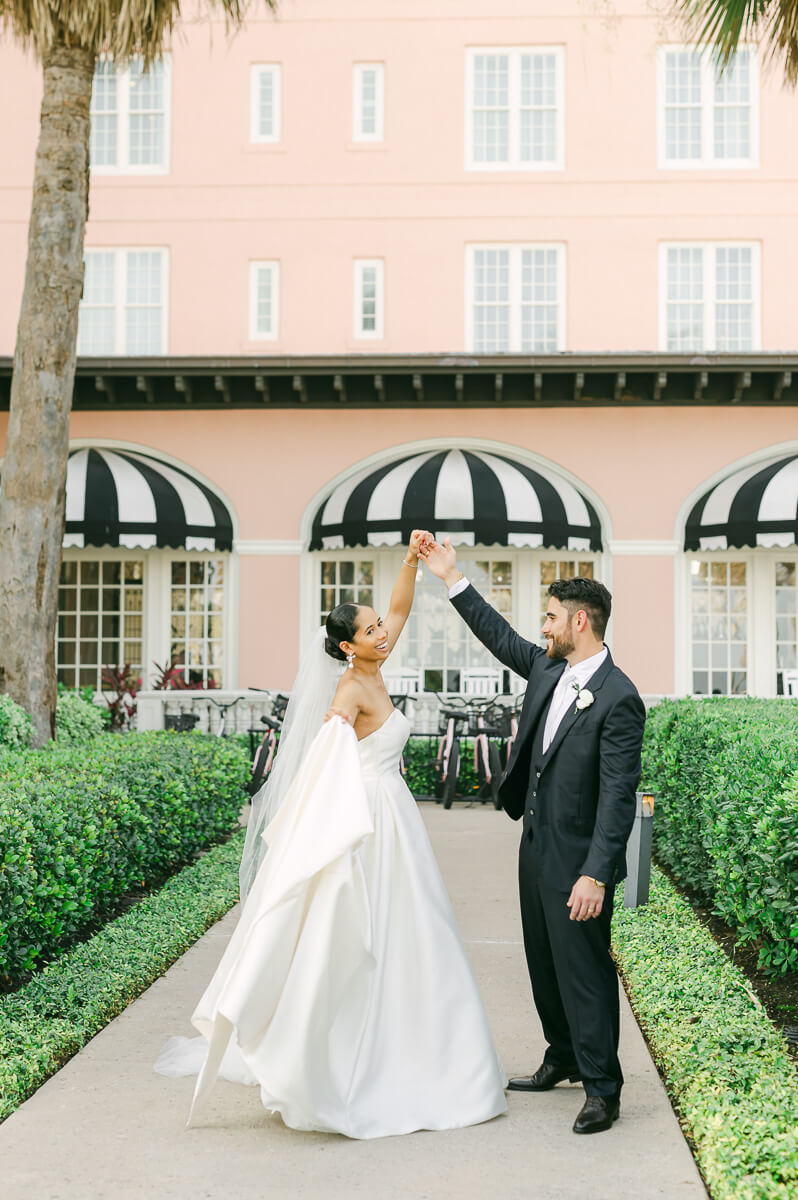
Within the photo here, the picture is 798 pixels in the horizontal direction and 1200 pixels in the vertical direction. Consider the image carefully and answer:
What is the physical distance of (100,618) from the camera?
60.5 ft

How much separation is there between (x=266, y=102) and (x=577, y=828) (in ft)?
56.0

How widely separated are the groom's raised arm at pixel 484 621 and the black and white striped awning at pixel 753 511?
11.8 meters

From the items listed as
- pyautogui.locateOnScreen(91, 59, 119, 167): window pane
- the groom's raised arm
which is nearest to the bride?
the groom's raised arm

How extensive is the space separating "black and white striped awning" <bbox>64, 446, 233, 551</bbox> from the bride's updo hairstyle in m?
12.0

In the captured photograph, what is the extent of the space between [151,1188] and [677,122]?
1806cm

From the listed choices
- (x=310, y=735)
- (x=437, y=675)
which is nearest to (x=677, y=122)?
(x=437, y=675)

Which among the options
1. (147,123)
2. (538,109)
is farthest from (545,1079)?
(147,123)

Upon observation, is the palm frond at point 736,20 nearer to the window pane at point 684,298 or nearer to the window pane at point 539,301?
the window pane at point 684,298

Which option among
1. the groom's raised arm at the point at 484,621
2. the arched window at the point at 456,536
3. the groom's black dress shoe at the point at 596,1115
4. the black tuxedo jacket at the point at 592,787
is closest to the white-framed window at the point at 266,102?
the arched window at the point at 456,536

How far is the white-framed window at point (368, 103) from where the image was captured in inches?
738

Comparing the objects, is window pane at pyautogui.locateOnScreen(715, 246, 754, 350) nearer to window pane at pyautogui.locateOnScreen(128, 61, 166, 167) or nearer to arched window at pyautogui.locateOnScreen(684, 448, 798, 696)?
arched window at pyautogui.locateOnScreen(684, 448, 798, 696)

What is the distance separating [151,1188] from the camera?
12.8 feet

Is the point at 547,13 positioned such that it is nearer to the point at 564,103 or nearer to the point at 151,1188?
the point at 564,103

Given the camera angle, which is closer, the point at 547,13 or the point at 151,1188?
the point at 151,1188
